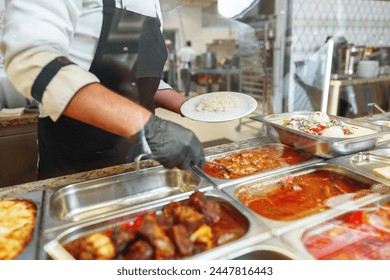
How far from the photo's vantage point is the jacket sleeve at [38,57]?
0.81 meters

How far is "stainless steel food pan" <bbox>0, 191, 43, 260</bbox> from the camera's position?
772 mm

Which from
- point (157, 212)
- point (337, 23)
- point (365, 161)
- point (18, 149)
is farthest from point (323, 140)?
point (337, 23)

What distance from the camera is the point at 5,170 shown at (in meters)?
1.36

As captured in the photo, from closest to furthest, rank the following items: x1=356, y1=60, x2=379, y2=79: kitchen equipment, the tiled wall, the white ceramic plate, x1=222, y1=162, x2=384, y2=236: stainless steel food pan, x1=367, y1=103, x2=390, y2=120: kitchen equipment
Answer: x1=222, y1=162, x2=384, y2=236: stainless steel food pan
the white ceramic plate
x1=367, y1=103, x2=390, y2=120: kitchen equipment
x1=356, y1=60, x2=379, y2=79: kitchen equipment
the tiled wall

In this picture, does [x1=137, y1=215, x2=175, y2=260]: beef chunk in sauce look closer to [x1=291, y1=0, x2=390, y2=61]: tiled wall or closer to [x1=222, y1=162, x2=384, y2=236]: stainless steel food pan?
[x1=222, y1=162, x2=384, y2=236]: stainless steel food pan

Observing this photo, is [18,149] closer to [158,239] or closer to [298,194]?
[158,239]

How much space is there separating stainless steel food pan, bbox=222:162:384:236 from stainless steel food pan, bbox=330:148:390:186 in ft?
0.10

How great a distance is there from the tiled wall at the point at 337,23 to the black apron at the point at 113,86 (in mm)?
3236

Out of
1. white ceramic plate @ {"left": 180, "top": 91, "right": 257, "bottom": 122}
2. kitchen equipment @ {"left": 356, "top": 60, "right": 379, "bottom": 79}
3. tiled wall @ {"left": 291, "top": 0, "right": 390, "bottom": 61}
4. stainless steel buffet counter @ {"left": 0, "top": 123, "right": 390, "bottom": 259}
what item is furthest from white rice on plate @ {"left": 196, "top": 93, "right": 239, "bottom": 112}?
tiled wall @ {"left": 291, "top": 0, "right": 390, "bottom": 61}

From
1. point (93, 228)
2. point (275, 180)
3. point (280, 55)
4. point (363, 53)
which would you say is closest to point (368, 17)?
point (363, 53)

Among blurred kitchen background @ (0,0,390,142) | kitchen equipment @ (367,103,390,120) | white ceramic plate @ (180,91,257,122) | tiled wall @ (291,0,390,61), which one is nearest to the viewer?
white ceramic plate @ (180,91,257,122)

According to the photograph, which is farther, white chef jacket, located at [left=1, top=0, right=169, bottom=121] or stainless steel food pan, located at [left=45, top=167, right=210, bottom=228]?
stainless steel food pan, located at [left=45, top=167, right=210, bottom=228]

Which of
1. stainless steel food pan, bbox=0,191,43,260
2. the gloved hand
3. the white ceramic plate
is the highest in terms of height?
the white ceramic plate

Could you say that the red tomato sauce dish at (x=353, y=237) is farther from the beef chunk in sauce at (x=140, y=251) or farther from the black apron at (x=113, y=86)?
the black apron at (x=113, y=86)
